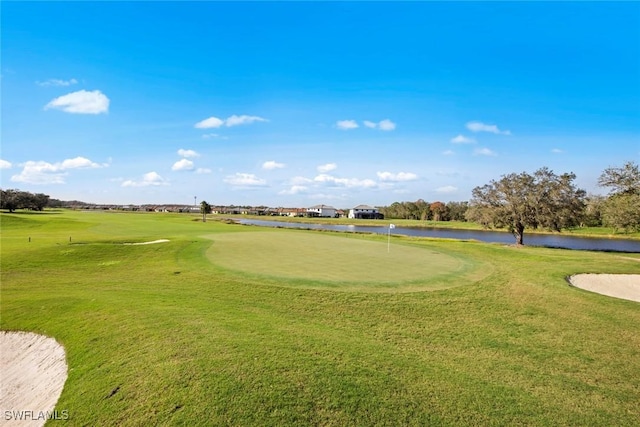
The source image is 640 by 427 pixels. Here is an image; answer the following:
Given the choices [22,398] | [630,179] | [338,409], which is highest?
[630,179]

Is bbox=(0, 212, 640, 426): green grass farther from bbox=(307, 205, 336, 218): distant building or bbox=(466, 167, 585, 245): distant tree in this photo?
bbox=(307, 205, 336, 218): distant building

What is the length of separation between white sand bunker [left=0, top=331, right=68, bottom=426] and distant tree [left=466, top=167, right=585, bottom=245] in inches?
1413

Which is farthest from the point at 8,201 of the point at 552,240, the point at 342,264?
the point at 552,240

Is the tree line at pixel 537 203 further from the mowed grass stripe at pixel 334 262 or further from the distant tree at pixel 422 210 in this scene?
the distant tree at pixel 422 210

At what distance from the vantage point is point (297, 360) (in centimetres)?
687

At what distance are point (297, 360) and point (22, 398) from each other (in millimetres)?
6408

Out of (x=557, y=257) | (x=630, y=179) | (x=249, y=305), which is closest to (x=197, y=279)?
(x=249, y=305)

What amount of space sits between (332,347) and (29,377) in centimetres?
766

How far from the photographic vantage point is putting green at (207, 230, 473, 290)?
13791 millimetres

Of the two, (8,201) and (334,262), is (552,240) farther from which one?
(8,201)

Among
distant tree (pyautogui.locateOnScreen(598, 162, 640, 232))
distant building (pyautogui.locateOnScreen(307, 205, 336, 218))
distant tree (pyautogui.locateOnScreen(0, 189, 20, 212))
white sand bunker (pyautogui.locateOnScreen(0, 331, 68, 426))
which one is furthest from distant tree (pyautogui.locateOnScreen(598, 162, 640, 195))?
distant building (pyautogui.locateOnScreen(307, 205, 336, 218))

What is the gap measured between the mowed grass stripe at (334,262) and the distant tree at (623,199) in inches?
517

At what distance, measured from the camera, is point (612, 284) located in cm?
1484

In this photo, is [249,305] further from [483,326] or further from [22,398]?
[483,326]
